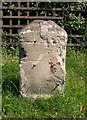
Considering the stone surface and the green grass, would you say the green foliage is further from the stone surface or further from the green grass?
the stone surface

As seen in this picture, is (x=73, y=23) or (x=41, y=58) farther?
(x=73, y=23)

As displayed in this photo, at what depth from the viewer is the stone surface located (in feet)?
17.5

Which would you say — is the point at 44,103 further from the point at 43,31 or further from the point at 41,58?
the point at 43,31

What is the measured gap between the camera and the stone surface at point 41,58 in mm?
5340

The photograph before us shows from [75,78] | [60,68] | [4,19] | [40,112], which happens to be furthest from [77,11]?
[40,112]

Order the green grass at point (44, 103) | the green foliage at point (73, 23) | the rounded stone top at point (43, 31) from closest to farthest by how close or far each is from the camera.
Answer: the green grass at point (44, 103) < the rounded stone top at point (43, 31) < the green foliage at point (73, 23)

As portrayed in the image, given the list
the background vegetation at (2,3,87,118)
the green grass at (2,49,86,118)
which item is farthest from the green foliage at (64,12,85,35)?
the green grass at (2,49,86,118)

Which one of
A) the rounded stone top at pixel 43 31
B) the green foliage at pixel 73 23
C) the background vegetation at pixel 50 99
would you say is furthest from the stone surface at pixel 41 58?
the green foliage at pixel 73 23

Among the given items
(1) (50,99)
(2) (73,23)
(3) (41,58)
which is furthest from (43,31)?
(2) (73,23)

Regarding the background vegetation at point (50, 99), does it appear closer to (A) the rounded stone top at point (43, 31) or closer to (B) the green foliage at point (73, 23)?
(B) the green foliage at point (73, 23)

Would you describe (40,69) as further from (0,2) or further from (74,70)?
(0,2)

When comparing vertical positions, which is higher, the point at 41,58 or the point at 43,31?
the point at 43,31

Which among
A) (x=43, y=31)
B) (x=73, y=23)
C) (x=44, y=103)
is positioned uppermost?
(x=43, y=31)

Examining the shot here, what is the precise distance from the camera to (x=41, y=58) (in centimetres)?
538
